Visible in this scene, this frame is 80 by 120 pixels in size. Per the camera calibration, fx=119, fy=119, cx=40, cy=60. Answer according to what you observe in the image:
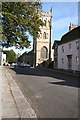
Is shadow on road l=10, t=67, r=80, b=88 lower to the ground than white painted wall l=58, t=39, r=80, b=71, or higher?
lower

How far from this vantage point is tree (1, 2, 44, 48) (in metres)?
7.72

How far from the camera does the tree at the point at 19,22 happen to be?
7719 millimetres

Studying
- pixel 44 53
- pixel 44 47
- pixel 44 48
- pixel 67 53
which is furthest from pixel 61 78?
pixel 44 47

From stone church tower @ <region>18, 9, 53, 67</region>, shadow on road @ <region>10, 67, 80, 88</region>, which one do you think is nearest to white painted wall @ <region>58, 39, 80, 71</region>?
shadow on road @ <region>10, 67, 80, 88</region>

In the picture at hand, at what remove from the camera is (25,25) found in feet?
27.9

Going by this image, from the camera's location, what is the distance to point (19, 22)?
317 inches

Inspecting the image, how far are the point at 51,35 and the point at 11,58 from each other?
1650 inches

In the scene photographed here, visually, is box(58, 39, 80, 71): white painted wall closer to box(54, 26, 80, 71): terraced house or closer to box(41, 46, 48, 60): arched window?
box(54, 26, 80, 71): terraced house

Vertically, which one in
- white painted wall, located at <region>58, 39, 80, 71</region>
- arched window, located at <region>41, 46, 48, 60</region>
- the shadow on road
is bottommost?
the shadow on road

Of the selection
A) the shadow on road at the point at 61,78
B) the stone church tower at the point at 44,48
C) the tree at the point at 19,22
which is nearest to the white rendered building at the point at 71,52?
the shadow on road at the point at 61,78

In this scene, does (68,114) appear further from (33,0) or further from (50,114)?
(33,0)

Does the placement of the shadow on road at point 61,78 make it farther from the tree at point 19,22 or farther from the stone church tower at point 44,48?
the stone church tower at point 44,48

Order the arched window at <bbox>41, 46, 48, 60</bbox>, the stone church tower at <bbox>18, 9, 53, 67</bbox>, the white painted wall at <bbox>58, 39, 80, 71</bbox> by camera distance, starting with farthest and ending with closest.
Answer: the arched window at <bbox>41, 46, 48, 60</bbox>
the stone church tower at <bbox>18, 9, 53, 67</bbox>
the white painted wall at <bbox>58, 39, 80, 71</bbox>

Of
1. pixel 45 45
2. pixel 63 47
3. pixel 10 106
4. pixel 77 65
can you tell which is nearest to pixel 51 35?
pixel 45 45
